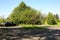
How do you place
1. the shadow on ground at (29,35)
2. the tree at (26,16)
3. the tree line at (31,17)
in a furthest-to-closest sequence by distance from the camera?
the tree line at (31,17) < the tree at (26,16) < the shadow on ground at (29,35)

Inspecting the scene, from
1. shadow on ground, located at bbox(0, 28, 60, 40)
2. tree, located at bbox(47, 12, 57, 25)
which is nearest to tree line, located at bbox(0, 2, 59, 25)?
tree, located at bbox(47, 12, 57, 25)

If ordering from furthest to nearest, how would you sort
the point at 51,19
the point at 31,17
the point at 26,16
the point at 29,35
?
the point at 51,19
the point at 26,16
the point at 31,17
the point at 29,35

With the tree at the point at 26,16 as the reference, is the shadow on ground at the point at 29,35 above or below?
below

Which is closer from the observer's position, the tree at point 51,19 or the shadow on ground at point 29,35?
the shadow on ground at point 29,35

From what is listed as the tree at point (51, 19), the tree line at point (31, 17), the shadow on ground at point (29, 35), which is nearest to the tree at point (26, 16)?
the tree line at point (31, 17)

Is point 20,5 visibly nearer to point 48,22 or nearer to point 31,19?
point 48,22

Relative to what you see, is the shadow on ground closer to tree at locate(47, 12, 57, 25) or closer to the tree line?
the tree line

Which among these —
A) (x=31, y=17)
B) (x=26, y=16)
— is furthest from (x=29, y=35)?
(x=26, y=16)

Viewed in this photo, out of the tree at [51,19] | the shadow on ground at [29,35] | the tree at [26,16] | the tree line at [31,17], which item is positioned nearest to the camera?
the shadow on ground at [29,35]

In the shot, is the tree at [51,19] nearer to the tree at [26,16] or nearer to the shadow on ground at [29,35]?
the tree at [26,16]

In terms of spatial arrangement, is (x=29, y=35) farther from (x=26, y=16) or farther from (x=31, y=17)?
(x=26, y=16)

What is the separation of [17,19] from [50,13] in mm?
10272

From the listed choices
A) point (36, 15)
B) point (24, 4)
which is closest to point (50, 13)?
point (36, 15)

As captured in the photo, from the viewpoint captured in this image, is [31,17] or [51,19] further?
[51,19]
